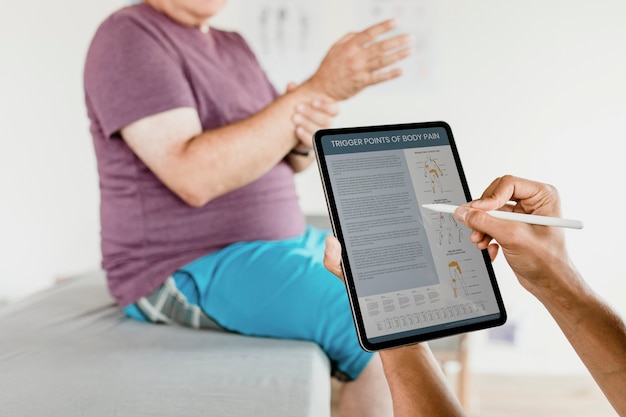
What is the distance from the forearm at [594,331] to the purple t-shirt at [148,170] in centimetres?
62

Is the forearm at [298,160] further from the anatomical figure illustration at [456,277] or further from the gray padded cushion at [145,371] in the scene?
the anatomical figure illustration at [456,277]

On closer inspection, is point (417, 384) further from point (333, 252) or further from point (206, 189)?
point (206, 189)

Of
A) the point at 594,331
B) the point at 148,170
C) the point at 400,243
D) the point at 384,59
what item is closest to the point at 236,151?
the point at 148,170

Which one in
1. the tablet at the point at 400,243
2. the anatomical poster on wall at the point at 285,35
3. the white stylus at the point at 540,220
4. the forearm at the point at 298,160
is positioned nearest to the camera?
the white stylus at the point at 540,220

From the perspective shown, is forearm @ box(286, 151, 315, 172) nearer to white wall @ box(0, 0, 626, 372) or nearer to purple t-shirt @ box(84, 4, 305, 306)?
purple t-shirt @ box(84, 4, 305, 306)

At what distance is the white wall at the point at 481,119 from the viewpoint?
2.41 metres

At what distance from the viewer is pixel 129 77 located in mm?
1071

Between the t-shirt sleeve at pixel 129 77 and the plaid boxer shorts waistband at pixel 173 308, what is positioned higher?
the t-shirt sleeve at pixel 129 77

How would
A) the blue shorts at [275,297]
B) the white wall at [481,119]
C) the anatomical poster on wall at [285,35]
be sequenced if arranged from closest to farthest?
the blue shorts at [275,297]
the white wall at [481,119]
the anatomical poster on wall at [285,35]

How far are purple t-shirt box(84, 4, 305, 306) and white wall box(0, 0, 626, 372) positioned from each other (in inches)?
55.6

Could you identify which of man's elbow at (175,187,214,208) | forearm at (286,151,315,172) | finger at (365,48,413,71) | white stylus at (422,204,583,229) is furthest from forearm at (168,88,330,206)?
white stylus at (422,204,583,229)

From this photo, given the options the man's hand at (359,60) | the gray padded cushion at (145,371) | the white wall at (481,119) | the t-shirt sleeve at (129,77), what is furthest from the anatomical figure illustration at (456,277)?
the white wall at (481,119)

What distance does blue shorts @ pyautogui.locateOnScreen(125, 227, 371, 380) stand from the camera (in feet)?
3.34

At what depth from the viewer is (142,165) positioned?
1.13 meters
